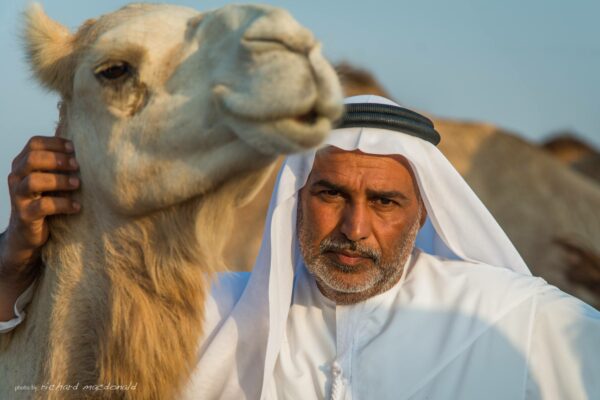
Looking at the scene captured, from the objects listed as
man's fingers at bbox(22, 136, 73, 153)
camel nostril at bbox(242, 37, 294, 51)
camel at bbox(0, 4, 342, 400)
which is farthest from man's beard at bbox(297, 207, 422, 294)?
camel nostril at bbox(242, 37, 294, 51)

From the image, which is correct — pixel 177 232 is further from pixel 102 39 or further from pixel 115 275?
pixel 102 39

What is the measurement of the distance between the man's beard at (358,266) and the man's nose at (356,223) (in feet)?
0.11

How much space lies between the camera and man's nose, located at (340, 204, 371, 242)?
3.12 meters

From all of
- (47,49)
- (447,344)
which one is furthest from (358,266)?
(47,49)

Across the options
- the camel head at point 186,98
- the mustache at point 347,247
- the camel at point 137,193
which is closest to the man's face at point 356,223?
the mustache at point 347,247

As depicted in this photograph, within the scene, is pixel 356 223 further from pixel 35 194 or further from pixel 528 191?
pixel 528 191

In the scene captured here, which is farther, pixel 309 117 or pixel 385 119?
pixel 385 119

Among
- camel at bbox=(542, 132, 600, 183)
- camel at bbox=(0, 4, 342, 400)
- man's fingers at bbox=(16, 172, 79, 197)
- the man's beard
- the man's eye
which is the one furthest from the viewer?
camel at bbox=(542, 132, 600, 183)

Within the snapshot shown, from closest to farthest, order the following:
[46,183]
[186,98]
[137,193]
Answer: [186,98]
[137,193]
[46,183]

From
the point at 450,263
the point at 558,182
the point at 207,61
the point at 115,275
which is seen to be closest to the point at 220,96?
the point at 207,61

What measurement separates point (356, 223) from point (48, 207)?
1.14 meters

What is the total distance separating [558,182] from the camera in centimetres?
1190

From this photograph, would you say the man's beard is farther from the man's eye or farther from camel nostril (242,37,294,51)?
camel nostril (242,37,294,51)

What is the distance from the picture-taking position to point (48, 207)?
2.42 meters
